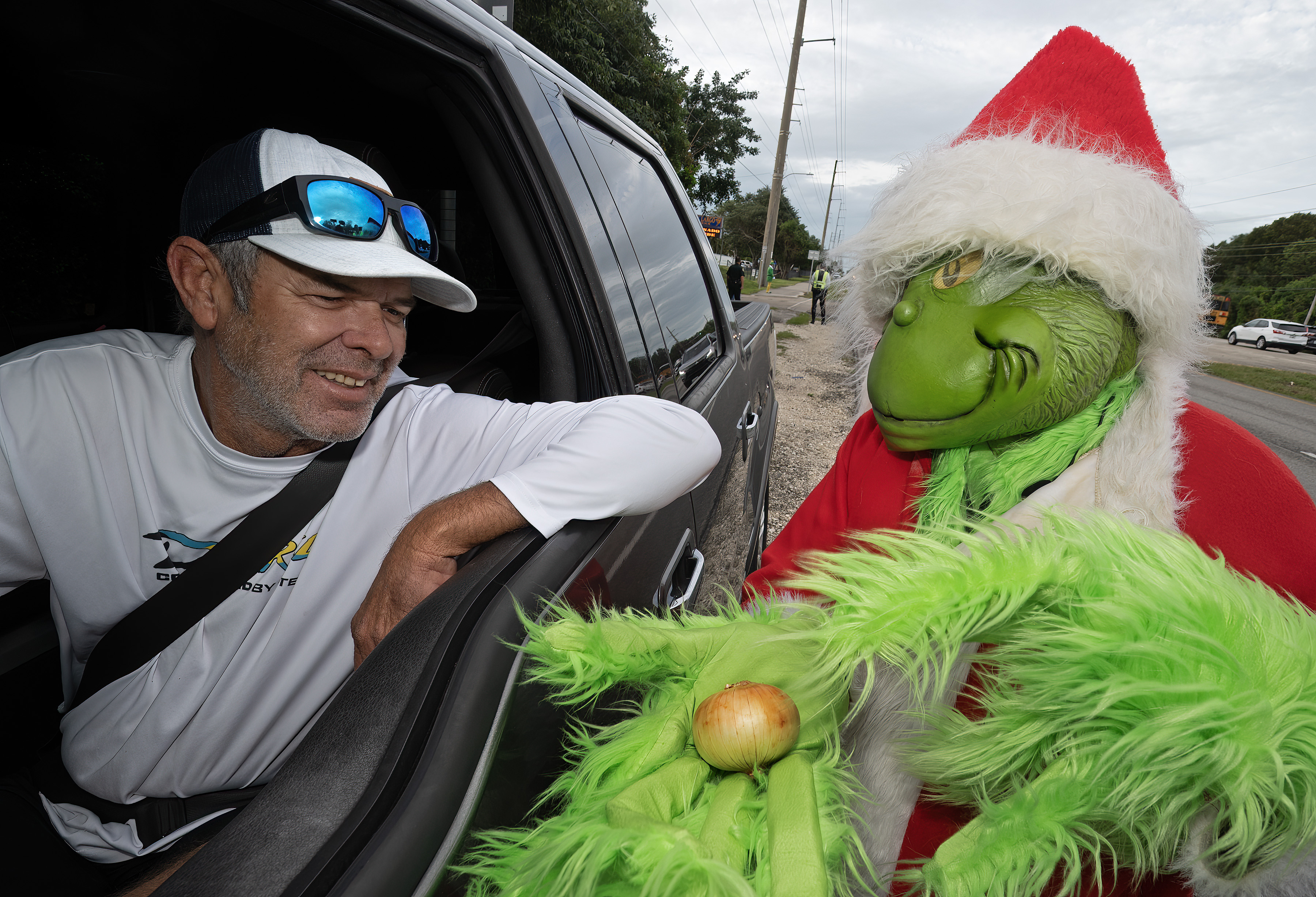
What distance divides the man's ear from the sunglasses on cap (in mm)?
47

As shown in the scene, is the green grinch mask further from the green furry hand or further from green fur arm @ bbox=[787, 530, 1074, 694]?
the green furry hand

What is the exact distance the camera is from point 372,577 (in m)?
1.57

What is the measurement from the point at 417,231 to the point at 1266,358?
106 ft

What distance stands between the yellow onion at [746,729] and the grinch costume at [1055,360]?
0.75 ft

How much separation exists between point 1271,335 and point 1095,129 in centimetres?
3858

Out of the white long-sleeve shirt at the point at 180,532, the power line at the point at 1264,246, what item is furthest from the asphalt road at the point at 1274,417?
the power line at the point at 1264,246

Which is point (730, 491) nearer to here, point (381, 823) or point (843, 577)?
point (843, 577)

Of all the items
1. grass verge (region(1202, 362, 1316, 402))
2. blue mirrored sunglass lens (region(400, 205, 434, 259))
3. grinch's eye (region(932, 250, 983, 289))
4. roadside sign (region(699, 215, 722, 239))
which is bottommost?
grass verge (region(1202, 362, 1316, 402))

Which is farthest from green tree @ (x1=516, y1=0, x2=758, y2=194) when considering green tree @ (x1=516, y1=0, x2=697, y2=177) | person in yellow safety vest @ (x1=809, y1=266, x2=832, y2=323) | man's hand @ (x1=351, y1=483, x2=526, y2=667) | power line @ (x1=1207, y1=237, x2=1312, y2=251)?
power line @ (x1=1207, y1=237, x2=1312, y2=251)

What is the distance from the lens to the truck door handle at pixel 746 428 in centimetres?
301

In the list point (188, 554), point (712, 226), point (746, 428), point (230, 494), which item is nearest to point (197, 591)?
point (188, 554)

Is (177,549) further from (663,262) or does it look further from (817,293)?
(817,293)

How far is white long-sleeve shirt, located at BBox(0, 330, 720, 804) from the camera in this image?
1.34m

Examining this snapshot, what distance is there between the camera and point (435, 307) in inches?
123
